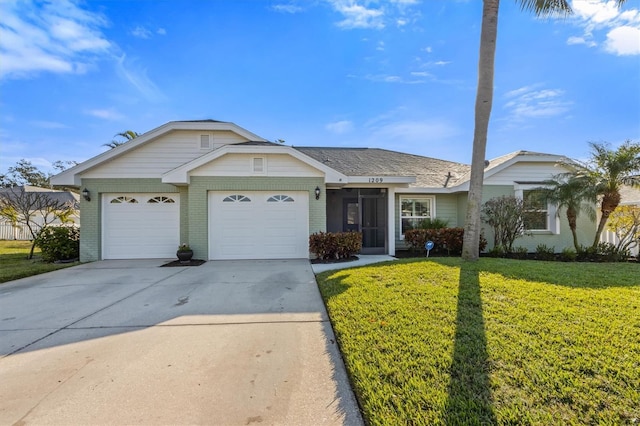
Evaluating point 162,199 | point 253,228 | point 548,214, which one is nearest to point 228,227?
point 253,228

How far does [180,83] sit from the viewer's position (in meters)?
11.4

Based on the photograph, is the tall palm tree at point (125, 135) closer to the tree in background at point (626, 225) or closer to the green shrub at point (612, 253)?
the green shrub at point (612, 253)

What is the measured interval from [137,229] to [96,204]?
1.72 meters

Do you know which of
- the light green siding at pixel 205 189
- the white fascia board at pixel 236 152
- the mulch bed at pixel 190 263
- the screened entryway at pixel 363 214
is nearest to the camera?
the mulch bed at pixel 190 263

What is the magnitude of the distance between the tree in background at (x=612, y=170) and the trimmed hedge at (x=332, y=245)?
26.2 ft

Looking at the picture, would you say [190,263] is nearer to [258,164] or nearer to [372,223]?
[258,164]

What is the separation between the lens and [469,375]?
2.64 m

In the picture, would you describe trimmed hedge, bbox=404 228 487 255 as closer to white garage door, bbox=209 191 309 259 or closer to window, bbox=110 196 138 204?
white garage door, bbox=209 191 309 259

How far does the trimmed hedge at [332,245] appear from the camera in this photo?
31.0 ft

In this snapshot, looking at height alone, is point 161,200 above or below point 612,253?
above

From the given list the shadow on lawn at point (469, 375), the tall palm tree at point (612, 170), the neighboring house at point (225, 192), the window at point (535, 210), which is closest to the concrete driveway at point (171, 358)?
the shadow on lawn at point (469, 375)

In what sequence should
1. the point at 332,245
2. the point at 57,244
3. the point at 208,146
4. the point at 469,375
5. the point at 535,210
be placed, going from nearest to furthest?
the point at 469,375 < the point at 332,245 < the point at 535,210 < the point at 57,244 < the point at 208,146

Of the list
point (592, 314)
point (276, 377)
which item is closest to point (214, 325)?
point (276, 377)

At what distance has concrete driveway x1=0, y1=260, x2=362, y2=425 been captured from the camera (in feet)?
7.75
